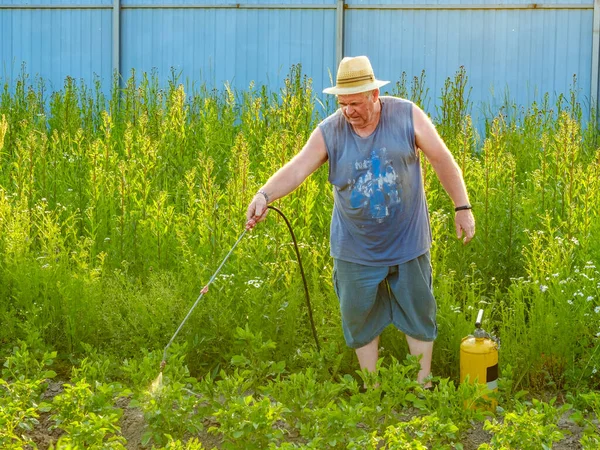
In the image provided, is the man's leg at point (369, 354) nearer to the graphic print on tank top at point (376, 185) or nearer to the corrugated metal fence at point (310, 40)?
the graphic print on tank top at point (376, 185)

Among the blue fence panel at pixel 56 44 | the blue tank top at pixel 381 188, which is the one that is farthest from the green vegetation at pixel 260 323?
the blue fence panel at pixel 56 44

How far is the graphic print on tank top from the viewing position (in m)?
4.95

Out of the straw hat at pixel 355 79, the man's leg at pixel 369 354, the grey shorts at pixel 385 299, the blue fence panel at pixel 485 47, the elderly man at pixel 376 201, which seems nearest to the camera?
the straw hat at pixel 355 79

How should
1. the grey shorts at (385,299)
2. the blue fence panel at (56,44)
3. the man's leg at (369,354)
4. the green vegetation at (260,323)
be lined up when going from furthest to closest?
1. the blue fence panel at (56,44)
2. the man's leg at (369,354)
3. the grey shorts at (385,299)
4. the green vegetation at (260,323)

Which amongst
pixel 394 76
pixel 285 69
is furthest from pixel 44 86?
pixel 394 76

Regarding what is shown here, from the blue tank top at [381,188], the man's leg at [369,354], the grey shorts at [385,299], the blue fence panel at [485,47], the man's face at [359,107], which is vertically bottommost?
the man's leg at [369,354]

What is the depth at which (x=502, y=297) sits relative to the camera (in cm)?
638

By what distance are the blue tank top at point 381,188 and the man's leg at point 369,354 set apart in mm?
452

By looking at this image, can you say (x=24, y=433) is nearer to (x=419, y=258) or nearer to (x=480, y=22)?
(x=419, y=258)

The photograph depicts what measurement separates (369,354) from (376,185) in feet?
2.97

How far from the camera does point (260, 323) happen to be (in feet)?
18.6

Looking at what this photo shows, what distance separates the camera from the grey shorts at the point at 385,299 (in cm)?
513

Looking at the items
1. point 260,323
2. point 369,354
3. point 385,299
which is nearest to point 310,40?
point 260,323

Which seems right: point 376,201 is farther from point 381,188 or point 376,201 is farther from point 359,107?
point 359,107
